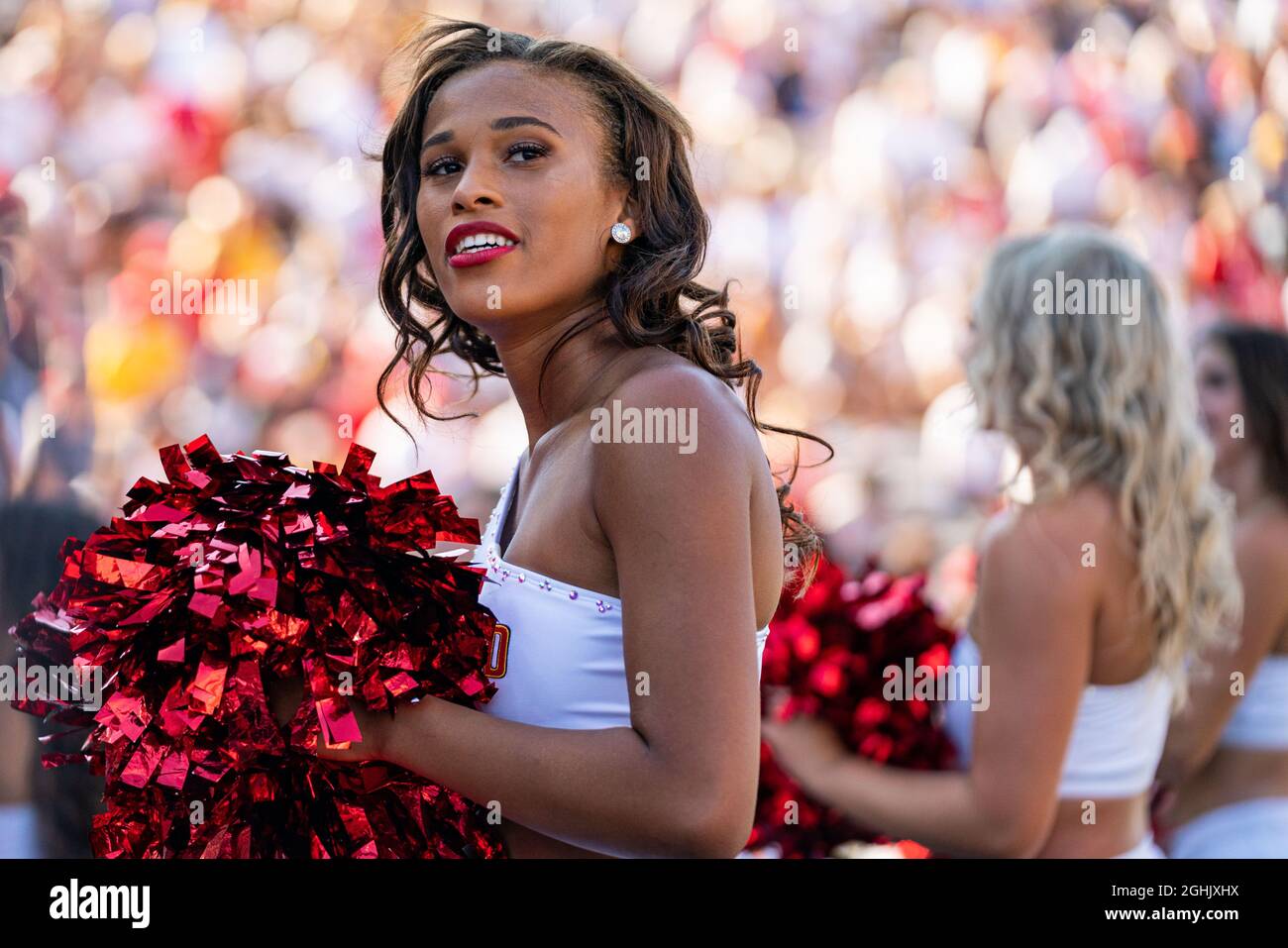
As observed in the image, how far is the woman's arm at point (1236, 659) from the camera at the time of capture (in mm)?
2314

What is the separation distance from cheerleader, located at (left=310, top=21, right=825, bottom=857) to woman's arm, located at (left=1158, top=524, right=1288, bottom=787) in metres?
1.21

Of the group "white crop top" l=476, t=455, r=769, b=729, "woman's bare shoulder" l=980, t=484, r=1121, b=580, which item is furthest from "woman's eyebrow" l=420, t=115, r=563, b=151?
"woman's bare shoulder" l=980, t=484, r=1121, b=580

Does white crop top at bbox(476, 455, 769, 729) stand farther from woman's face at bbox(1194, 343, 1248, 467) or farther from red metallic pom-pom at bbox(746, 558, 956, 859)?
woman's face at bbox(1194, 343, 1248, 467)

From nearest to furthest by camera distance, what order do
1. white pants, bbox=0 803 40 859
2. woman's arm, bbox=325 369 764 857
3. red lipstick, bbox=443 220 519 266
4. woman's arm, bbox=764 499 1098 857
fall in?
woman's arm, bbox=325 369 764 857
red lipstick, bbox=443 220 519 266
woman's arm, bbox=764 499 1098 857
white pants, bbox=0 803 40 859

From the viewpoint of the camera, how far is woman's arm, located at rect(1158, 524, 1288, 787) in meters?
2.31

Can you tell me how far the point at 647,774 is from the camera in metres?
1.03

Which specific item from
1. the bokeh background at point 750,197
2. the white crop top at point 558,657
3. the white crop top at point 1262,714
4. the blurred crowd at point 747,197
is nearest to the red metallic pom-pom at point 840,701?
the white crop top at point 1262,714

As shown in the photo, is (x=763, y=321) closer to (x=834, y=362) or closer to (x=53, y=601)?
(x=834, y=362)

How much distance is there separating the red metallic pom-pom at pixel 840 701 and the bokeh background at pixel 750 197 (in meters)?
1.32

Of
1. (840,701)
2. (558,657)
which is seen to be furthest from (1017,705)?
(558,657)

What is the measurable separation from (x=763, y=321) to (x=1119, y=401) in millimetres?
2064

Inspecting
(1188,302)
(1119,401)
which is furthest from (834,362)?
(1119,401)

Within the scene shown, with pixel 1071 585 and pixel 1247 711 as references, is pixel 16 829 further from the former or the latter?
pixel 1247 711

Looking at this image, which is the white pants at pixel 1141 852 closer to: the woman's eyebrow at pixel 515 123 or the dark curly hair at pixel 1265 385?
the dark curly hair at pixel 1265 385
